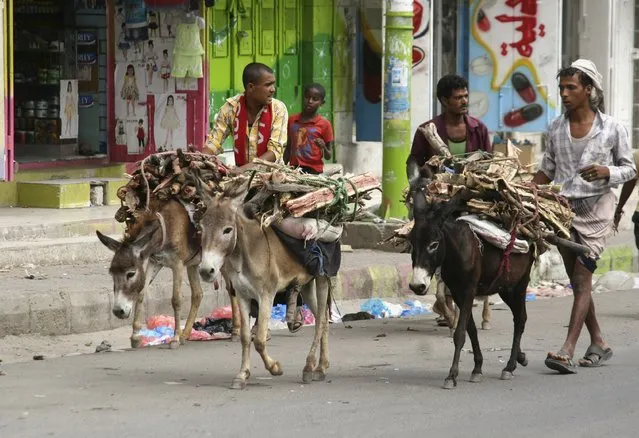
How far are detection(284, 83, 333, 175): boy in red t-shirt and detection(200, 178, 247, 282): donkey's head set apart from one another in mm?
4080

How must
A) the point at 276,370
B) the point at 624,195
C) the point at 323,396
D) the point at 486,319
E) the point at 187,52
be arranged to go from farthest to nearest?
the point at 187,52
the point at 486,319
the point at 624,195
the point at 276,370
the point at 323,396

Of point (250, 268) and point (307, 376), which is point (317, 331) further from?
point (250, 268)

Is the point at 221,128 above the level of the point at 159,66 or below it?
below

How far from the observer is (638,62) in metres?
26.1

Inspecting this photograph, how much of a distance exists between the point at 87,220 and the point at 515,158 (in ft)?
19.4

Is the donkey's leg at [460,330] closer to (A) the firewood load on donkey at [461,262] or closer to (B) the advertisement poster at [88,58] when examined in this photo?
(A) the firewood load on donkey at [461,262]

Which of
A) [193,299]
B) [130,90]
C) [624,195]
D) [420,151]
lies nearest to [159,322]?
[193,299]

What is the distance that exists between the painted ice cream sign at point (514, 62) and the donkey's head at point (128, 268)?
1027 centimetres

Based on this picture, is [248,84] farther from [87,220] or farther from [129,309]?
[87,220]

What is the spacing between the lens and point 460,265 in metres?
9.19

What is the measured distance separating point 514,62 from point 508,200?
1072cm

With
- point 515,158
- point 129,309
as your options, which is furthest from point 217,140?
point 515,158

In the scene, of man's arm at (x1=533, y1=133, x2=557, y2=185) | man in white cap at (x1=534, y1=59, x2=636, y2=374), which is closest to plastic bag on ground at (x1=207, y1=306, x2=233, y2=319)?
man's arm at (x1=533, y1=133, x2=557, y2=185)

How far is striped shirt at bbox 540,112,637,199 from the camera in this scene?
9.80 metres
